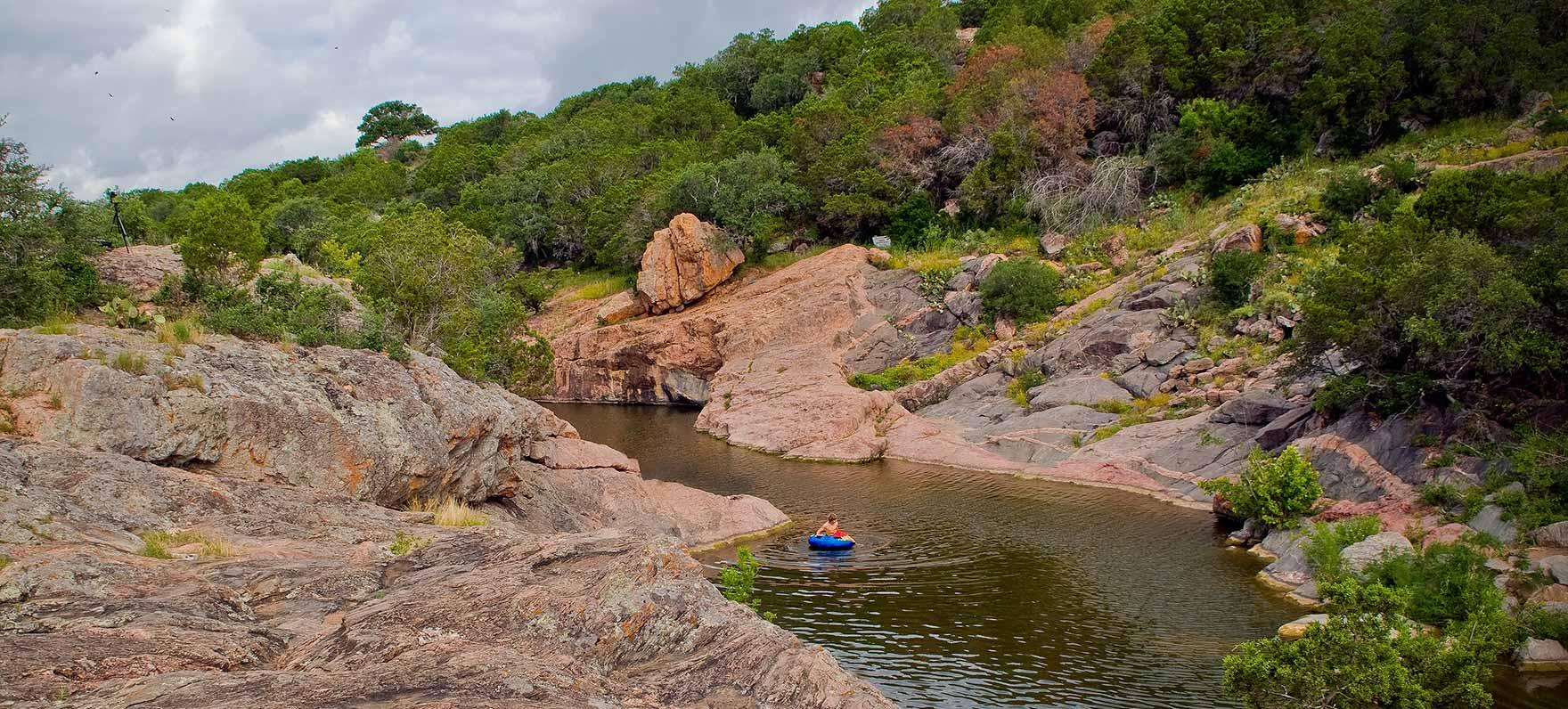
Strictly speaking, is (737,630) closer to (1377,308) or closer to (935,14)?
(1377,308)

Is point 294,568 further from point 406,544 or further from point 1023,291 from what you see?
point 1023,291

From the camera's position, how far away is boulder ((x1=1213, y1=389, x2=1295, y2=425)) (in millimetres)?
32594

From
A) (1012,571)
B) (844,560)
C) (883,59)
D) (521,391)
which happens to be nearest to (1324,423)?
(1012,571)

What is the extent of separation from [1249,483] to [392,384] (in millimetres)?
22406

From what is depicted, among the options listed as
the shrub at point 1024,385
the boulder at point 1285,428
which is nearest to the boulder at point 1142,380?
the shrub at point 1024,385

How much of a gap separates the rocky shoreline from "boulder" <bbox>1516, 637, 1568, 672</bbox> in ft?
46.4

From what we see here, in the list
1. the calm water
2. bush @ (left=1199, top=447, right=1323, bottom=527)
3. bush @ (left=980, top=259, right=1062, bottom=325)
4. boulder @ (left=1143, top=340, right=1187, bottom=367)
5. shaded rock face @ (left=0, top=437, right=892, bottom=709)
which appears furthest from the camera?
bush @ (left=980, top=259, right=1062, bottom=325)

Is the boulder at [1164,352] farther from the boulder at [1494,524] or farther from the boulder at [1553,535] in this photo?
the boulder at [1553,535]

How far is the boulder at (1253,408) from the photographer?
32594mm

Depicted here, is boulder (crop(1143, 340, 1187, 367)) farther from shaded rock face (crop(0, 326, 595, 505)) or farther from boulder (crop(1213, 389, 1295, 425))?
shaded rock face (crop(0, 326, 595, 505))

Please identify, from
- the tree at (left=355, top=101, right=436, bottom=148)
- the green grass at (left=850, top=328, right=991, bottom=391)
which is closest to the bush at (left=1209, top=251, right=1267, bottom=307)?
the green grass at (left=850, top=328, right=991, bottom=391)

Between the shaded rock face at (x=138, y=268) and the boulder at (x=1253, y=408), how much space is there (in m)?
33.7

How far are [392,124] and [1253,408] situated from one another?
141240mm

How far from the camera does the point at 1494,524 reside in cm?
2152
